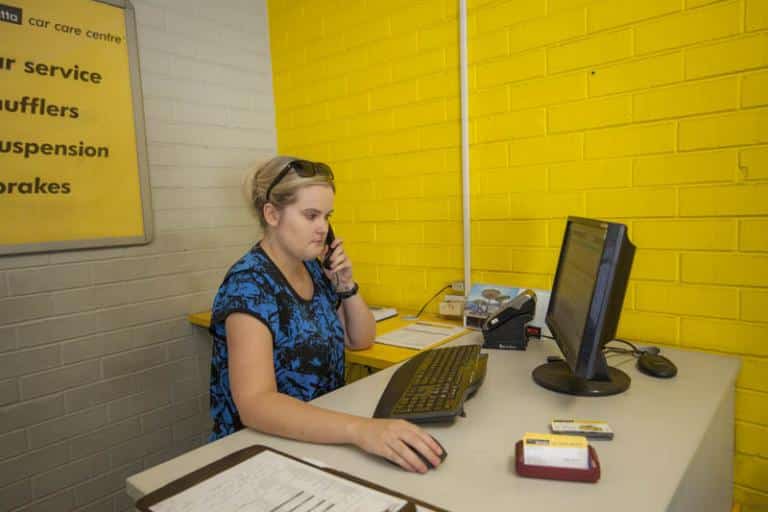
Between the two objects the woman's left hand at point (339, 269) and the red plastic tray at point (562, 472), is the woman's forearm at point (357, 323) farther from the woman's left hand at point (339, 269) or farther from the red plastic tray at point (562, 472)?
the red plastic tray at point (562, 472)

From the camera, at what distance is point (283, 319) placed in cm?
144

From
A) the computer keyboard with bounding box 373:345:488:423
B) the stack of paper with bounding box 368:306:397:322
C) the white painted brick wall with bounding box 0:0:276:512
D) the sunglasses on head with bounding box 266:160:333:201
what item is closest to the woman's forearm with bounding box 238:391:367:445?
the computer keyboard with bounding box 373:345:488:423

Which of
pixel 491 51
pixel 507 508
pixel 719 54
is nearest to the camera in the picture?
pixel 507 508

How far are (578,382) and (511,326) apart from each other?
434mm

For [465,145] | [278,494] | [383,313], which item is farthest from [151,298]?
[278,494]

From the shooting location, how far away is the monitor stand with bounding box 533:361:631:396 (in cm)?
129

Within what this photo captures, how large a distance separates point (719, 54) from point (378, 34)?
1484mm

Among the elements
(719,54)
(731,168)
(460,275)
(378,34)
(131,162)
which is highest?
(378,34)

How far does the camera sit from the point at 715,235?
164cm

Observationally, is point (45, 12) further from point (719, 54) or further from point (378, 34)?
point (719, 54)

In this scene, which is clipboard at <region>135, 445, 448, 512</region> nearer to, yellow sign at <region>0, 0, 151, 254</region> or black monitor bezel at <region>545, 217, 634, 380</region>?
black monitor bezel at <region>545, 217, 634, 380</region>

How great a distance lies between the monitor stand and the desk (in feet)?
0.06

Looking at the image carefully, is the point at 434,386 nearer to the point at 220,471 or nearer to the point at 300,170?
the point at 220,471

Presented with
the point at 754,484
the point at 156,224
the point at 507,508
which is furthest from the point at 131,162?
the point at 754,484
